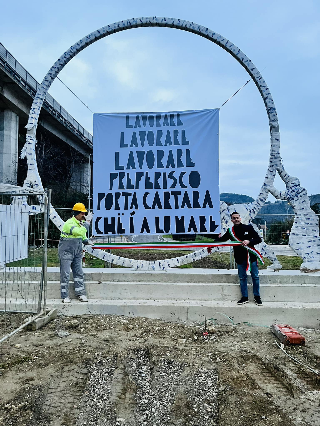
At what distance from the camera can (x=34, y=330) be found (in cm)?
549

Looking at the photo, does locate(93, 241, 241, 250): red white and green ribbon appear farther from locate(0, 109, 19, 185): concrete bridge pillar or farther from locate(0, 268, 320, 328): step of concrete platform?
locate(0, 109, 19, 185): concrete bridge pillar

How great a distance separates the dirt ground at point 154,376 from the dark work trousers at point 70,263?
2.89 ft

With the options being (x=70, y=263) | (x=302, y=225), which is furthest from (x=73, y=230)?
(x=302, y=225)

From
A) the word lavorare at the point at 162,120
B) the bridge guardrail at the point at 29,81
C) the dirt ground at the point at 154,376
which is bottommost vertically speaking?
the dirt ground at the point at 154,376

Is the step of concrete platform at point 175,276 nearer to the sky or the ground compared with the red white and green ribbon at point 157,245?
nearer to the ground

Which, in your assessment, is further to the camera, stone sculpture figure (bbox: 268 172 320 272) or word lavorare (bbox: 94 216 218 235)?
stone sculpture figure (bbox: 268 172 320 272)

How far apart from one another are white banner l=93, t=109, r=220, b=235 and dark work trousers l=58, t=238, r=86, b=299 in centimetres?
58

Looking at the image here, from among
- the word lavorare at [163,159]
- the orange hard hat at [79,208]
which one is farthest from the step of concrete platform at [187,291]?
the word lavorare at [163,159]

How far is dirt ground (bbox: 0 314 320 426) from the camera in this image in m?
3.21

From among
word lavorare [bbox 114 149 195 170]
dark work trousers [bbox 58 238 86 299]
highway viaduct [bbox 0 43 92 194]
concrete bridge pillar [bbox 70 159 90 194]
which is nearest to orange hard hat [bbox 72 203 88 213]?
dark work trousers [bbox 58 238 86 299]

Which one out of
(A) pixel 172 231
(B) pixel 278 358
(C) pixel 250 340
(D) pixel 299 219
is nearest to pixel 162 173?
(A) pixel 172 231

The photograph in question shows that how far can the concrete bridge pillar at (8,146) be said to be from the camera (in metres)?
22.6

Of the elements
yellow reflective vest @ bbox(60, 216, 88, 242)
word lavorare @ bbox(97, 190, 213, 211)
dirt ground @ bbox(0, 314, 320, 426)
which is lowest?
dirt ground @ bbox(0, 314, 320, 426)

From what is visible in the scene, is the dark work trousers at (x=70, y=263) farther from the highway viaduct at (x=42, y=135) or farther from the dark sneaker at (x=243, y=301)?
the highway viaduct at (x=42, y=135)
